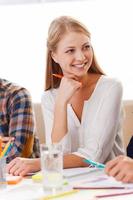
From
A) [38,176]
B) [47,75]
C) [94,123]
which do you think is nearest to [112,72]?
[47,75]

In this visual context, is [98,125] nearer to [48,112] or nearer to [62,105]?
[62,105]

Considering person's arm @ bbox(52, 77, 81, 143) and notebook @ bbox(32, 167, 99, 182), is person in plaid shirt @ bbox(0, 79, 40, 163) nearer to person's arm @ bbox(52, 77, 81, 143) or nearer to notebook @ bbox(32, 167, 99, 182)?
person's arm @ bbox(52, 77, 81, 143)

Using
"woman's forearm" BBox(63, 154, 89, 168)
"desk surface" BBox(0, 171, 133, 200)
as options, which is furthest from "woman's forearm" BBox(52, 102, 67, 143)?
"desk surface" BBox(0, 171, 133, 200)

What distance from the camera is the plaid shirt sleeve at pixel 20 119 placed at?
7.10 feet

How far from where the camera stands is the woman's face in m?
1.98

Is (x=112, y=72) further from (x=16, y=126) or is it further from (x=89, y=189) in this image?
(x=89, y=189)

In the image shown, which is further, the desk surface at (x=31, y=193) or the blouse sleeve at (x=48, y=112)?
the blouse sleeve at (x=48, y=112)

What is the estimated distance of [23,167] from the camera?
63.2 inches

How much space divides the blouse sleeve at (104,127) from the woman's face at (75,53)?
162 mm

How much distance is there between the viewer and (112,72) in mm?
3053

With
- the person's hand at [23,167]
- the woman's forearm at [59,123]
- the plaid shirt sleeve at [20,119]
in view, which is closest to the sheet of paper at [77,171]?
the person's hand at [23,167]

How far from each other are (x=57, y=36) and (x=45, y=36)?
103 centimetres

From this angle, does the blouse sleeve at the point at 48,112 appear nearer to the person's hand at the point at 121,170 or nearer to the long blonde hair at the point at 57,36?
the long blonde hair at the point at 57,36

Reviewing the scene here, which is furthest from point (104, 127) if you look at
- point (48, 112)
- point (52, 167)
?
point (52, 167)
